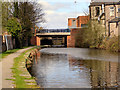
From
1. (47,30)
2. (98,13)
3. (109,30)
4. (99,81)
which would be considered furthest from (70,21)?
(99,81)

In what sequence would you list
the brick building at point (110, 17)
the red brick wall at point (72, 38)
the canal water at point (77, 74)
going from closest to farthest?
the canal water at point (77, 74) → the brick building at point (110, 17) → the red brick wall at point (72, 38)

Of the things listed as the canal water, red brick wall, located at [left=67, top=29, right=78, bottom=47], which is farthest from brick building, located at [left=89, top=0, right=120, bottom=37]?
the canal water

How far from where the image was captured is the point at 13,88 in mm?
7453

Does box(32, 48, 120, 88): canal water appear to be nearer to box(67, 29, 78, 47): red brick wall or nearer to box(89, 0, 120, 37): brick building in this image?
box(89, 0, 120, 37): brick building

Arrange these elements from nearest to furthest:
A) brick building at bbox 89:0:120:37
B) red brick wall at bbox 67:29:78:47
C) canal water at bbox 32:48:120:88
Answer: canal water at bbox 32:48:120:88 → brick building at bbox 89:0:120:37 → red brick wall at bbox 67:29:78:47

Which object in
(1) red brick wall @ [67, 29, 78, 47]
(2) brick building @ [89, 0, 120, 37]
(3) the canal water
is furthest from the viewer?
(1) red brick wall @ [67, 29, 78, 47]

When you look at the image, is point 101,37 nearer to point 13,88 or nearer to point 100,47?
point 100,47

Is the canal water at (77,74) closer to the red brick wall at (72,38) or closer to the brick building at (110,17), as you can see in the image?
the brick building at (110,17)

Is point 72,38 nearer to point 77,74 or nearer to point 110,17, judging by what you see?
point 110,17

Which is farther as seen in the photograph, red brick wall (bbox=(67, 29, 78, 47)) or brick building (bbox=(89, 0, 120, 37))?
red brick wall (bbox=(67, 29, 78, 47))


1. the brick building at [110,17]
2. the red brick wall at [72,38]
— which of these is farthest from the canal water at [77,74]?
the red brick wall at [72,38]

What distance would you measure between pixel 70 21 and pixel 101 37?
150 ft

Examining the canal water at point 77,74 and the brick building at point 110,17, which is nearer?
the canal water at point 77,74

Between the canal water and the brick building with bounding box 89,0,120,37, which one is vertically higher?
the brick building with bounding box 89,0,120,37
